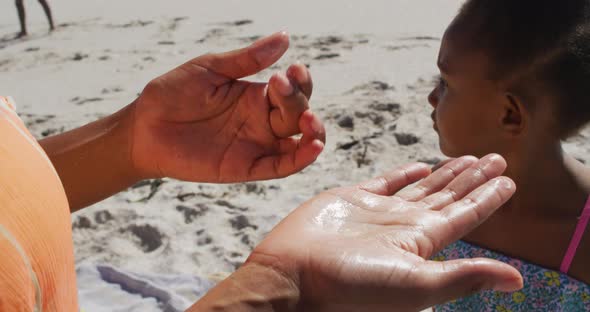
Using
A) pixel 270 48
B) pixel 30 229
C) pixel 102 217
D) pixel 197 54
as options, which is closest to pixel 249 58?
pixel 270 48

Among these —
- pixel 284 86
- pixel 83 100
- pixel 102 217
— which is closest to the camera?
pixel 284 86

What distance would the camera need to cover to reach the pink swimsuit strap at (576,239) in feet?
6.40

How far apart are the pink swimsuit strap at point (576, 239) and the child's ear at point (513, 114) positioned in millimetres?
298

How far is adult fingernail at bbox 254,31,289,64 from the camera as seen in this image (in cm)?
165

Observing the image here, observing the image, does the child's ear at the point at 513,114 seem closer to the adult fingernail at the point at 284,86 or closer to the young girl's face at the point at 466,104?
the young girl's face at the point at 466,104

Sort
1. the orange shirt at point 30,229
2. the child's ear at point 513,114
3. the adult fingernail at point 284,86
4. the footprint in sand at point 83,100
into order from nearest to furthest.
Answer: the orange shirt at point 30,229 < the adult fingernail at point 284,86 < the child's ear at point 513,114 < the footprint in sand at point 83,100

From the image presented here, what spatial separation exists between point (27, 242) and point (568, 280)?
5.08 feet

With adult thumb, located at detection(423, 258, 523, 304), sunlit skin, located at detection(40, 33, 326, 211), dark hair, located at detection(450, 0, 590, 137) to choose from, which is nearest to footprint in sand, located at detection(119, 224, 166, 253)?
sunlit skin, located at detection(40, 33, 326, 211)

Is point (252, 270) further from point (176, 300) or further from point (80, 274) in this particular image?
point (80, 274)

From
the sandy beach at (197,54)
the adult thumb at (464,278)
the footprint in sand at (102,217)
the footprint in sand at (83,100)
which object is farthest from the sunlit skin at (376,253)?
the footprint in sand at (83,100)

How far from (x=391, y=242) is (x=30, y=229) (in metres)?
0.67

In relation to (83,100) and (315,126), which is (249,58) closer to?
(315,126)

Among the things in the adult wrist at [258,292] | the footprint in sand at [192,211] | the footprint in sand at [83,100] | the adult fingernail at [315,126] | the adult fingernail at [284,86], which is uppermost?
the adult fingernail at [284,86]

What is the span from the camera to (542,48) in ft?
6.31
